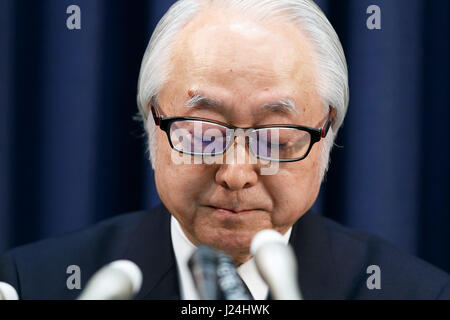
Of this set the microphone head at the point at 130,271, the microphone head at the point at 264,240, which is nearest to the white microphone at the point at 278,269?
the microphone head at the point at 264,240

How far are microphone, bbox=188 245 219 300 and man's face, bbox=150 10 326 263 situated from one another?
0.15m

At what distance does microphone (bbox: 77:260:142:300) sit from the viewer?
0.44m

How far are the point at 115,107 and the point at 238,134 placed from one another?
1.69ft

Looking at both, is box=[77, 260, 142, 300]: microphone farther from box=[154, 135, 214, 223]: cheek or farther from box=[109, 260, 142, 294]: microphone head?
box=[154, 135, 214, 223]: cheek

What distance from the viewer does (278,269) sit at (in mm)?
443

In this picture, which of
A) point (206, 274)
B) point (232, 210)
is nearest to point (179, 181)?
point (232, 210)

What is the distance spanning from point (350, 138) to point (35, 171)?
2.16 feet

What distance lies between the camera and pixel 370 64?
3.44 ft

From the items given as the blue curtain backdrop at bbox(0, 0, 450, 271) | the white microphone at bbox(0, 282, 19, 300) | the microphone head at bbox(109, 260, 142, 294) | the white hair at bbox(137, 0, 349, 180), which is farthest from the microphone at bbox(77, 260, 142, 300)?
the blue curtain backdrop at bbox(0, 0, 450, 271)

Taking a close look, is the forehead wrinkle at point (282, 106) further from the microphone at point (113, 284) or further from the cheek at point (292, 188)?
the microphone at point (113, 284)

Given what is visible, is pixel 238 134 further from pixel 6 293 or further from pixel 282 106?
pixel 6 293

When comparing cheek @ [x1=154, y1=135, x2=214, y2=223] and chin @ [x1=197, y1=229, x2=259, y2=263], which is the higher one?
cheek @ [x1=154, y1=135, x2=214, y2=223]

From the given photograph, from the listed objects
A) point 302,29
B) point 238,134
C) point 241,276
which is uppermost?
point 302,29
